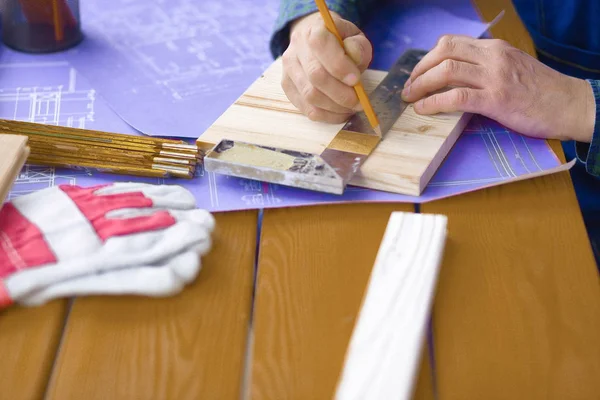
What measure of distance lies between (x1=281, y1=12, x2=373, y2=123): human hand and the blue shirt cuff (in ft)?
0.61

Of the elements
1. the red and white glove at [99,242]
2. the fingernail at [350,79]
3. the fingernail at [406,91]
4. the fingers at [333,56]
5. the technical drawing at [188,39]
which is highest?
the fingers at [333,56]

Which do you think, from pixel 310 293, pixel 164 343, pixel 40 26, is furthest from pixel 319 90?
pixel 40 26

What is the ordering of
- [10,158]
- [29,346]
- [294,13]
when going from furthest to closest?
[294,13] → [10,158] → [29,346]

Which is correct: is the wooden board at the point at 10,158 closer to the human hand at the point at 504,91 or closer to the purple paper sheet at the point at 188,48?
the purple paper sheet at the point at 188,48

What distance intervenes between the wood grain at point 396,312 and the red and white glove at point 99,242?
0.20 metres

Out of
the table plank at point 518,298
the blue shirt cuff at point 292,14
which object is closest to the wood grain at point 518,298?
the table plank at point 518,298

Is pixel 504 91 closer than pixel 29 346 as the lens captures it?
No

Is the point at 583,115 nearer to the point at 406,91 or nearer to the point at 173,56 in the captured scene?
the point at 406,91

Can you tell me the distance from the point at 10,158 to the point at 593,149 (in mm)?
819

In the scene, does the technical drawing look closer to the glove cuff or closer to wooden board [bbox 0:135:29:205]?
wooden board [bbox 0:135:29:205]

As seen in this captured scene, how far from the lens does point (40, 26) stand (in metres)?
1.33

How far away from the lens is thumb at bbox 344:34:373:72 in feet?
3.44

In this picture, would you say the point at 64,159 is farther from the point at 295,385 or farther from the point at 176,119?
the point at 295,385

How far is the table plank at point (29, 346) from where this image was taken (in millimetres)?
703
